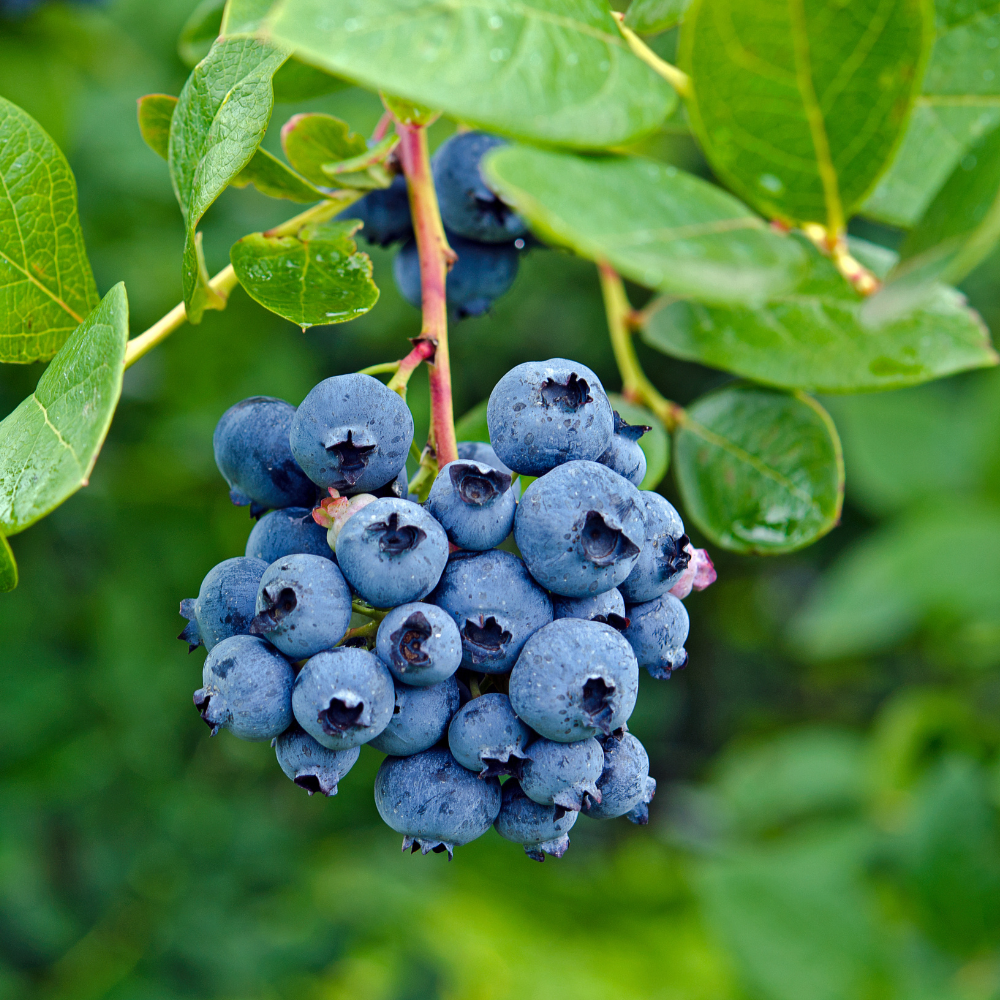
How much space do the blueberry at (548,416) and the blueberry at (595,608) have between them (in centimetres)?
10

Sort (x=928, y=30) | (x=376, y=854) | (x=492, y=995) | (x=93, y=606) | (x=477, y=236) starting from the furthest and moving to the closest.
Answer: (x=376, y=854) → (x=492, y=995) → (x=93, y=606) → (x=477, y=236) → (x=928, y=30)

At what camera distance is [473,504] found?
59 centimetres

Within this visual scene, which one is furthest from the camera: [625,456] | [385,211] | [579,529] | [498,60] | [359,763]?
[359,763]

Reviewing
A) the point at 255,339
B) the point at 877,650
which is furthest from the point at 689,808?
the point at 255,339

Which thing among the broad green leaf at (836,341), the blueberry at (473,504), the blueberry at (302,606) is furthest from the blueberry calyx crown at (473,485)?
the broad green leaf at (836,341)

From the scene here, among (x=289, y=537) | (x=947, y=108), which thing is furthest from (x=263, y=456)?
(x=947, y=108)

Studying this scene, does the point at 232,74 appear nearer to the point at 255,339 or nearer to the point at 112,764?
the point at 255,339

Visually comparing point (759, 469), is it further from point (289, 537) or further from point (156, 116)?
point (156, 116)

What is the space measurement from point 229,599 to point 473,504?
195mm

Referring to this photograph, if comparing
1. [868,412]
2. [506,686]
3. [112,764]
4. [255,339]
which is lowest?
[112,764]

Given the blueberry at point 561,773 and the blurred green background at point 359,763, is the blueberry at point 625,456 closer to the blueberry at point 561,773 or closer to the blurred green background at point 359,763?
the blueberry at point 561,773

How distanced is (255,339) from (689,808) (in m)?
2.43

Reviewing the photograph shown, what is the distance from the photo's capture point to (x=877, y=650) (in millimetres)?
2803

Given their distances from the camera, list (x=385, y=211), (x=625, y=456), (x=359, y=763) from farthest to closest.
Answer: (x=359, y=763), (x=385, y=211), (x=625, y=456)
